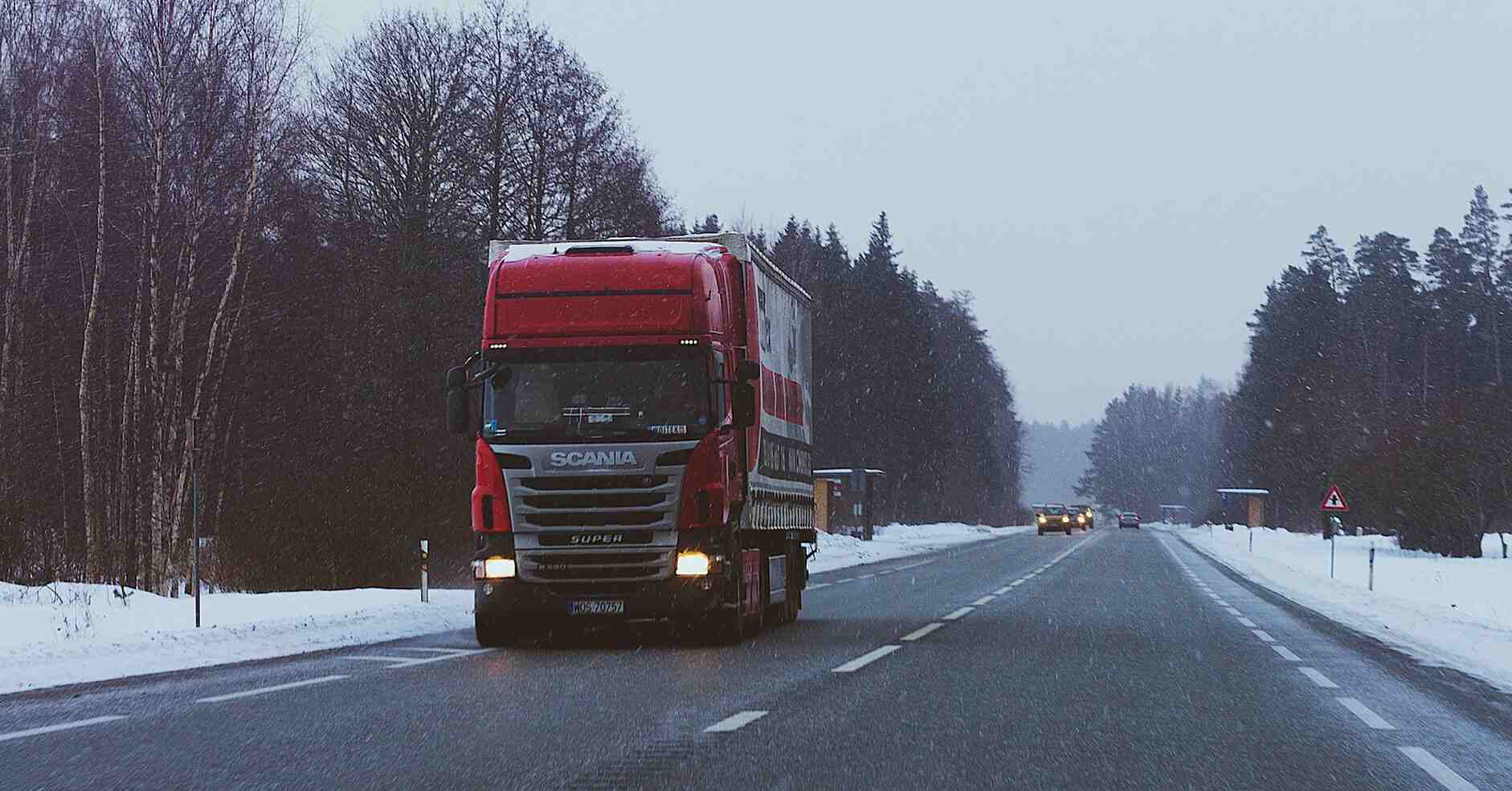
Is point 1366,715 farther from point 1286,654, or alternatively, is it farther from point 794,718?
point 1286,654

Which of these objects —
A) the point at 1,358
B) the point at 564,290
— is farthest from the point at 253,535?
the point at 564,290

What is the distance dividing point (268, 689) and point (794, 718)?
3.77 m

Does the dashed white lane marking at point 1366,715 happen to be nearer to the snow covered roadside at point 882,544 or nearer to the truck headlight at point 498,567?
the truck headlight at point 498,567

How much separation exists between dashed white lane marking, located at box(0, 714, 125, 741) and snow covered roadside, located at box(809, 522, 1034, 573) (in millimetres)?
27433

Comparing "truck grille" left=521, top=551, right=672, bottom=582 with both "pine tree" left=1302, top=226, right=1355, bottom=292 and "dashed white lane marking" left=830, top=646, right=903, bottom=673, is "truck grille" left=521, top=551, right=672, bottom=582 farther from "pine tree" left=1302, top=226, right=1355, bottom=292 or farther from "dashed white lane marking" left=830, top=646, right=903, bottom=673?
"pine tree" left=1302, top=226, right=1355, bottom=292

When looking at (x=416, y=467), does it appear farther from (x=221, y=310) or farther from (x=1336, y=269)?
(x=1336, y=269)

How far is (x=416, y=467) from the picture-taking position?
104 ft

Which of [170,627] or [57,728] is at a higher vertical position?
[57,728]

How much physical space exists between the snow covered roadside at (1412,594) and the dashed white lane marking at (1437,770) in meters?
4.27

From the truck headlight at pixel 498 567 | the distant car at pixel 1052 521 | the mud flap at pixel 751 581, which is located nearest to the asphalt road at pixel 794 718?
the mud flap at pixel 751 581

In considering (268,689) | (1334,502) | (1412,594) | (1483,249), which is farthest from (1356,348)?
(268,689)

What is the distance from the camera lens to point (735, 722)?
9.48m

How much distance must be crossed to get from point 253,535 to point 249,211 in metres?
5.49

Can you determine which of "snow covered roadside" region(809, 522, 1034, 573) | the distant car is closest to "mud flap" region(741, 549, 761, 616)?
"snow covered roadside" region(809, 522, 1034, 573)
